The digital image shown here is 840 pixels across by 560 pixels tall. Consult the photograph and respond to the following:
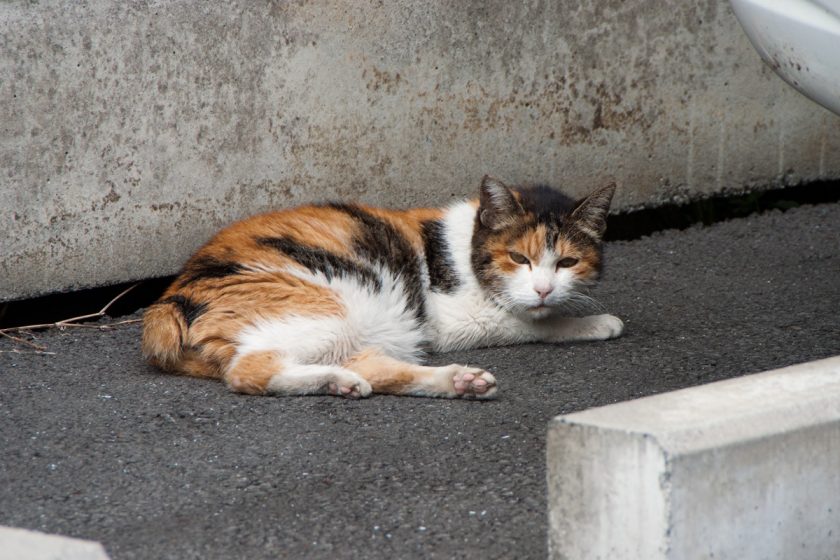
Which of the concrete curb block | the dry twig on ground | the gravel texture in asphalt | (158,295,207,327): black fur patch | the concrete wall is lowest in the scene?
the gravel texture in asphalt

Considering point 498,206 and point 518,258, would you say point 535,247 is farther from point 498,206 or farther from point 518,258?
Result: point 498,206

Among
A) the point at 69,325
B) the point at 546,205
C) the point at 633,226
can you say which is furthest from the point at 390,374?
the point at 633,226

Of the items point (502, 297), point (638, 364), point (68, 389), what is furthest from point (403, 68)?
point (68, 389)

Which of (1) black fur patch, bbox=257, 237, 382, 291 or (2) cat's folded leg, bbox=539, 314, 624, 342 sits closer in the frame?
(1) black fur patch, bbox=257, 237, 382, 291

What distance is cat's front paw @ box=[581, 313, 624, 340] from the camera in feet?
14.3

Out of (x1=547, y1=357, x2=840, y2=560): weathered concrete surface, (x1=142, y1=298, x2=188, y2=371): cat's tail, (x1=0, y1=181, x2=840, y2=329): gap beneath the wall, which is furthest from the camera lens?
(x1=0, y1=181, x2=840, y2=329): gap beneath the wall

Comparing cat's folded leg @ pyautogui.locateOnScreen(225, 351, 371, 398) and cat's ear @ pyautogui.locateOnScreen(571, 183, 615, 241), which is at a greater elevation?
cat's ear @ pyautogui.locateOnScreen(571, 183, 615, 241)

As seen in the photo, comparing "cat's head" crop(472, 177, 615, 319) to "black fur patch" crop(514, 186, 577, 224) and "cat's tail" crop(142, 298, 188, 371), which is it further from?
"cat's tail" crop(142, 298, 188, 371)

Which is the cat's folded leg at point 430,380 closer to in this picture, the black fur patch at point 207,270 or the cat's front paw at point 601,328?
the black fur patch at point 207,270

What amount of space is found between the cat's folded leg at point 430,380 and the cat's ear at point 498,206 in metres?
0.77

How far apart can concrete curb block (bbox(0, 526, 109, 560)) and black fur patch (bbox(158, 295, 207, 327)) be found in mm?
1663

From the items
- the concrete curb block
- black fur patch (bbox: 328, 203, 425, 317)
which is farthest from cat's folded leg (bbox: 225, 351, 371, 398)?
the concrete curb block

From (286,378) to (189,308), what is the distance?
1.48 ft

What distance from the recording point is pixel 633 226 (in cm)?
589
